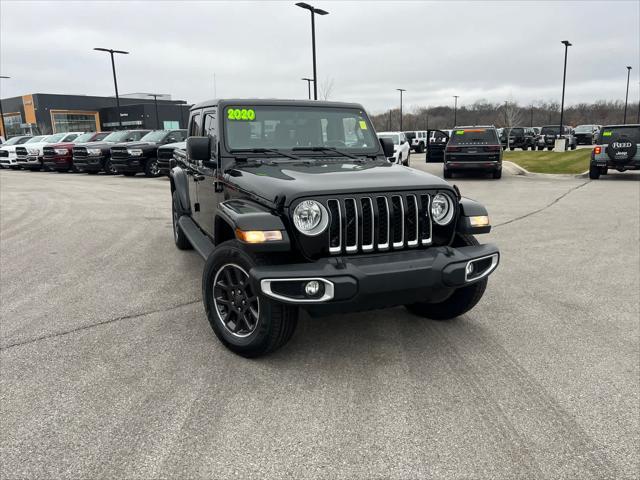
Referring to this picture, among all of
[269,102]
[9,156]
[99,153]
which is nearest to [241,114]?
[269,102]

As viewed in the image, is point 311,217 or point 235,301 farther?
point 235,301

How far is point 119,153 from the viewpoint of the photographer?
63.5ft

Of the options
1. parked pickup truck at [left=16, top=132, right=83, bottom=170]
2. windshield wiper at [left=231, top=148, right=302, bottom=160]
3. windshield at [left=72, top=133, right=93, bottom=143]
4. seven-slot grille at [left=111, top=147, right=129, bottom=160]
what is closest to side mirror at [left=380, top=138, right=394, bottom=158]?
windshield wiper at [left=231, top=148, right=302, bottom=160]

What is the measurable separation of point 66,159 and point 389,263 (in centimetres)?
2358

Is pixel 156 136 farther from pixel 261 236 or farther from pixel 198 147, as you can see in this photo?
pixel 261 236

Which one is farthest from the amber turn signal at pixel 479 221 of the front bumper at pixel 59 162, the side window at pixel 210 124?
the front bumper at pixel 59 162

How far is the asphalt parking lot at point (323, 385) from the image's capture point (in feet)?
8.64

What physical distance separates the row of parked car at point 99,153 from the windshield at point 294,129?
34.0ft

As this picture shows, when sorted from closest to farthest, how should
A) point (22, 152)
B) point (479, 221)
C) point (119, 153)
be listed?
point (479, 221)
point (119, 153)
point (22, 152)

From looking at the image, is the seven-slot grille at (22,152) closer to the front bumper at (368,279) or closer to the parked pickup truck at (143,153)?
the parked pickup truck at (143,153)

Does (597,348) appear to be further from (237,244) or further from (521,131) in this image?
(521,131)

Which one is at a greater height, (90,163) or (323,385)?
(90,163)

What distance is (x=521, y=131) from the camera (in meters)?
38.1

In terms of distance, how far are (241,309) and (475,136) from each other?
1542 centimetres
